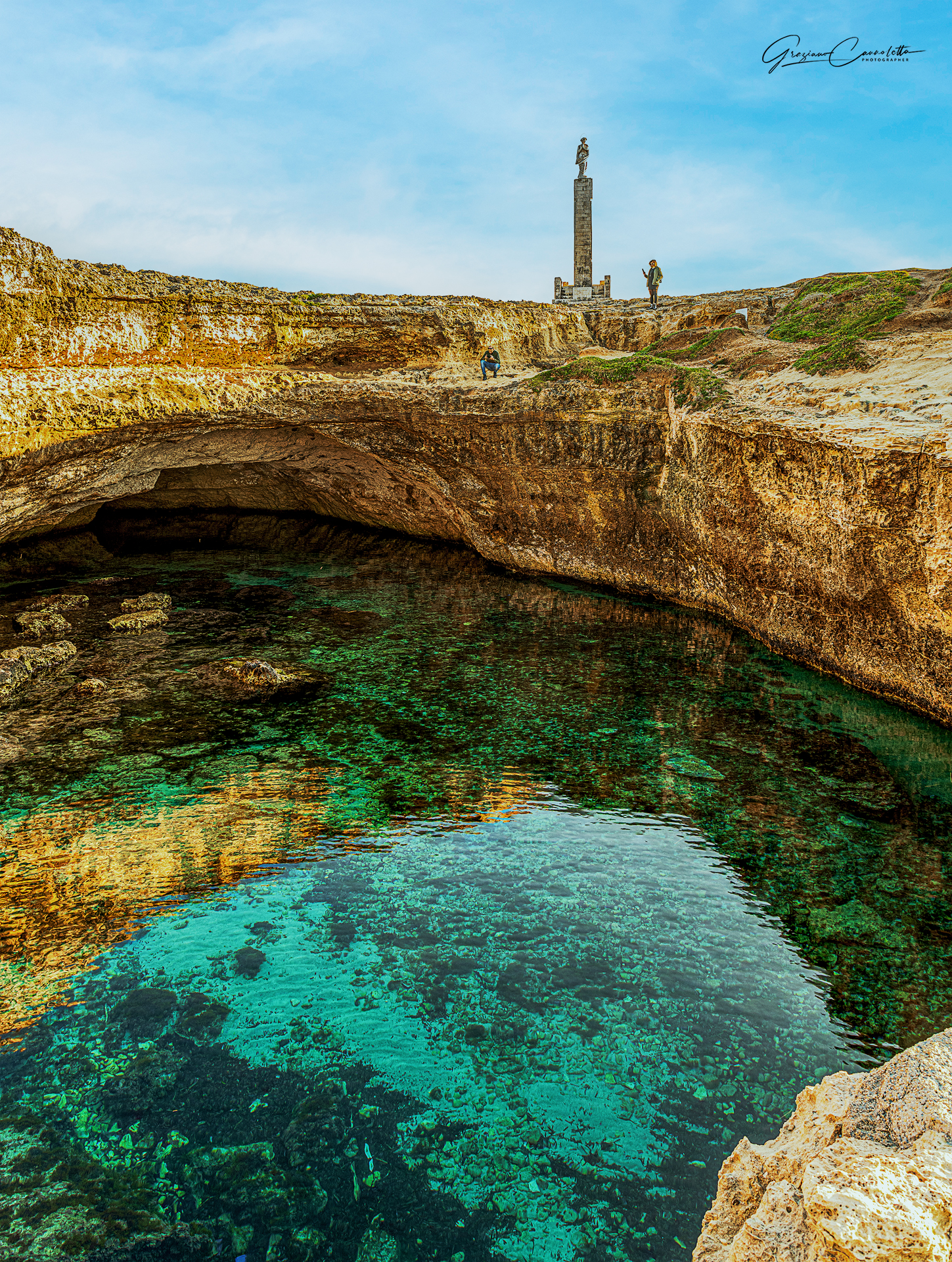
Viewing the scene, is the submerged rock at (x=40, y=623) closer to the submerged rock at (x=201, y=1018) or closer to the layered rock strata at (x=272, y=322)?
the layered rock strata at (x=272, y=322)

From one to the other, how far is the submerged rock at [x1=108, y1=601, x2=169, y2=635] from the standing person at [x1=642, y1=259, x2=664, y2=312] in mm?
16253

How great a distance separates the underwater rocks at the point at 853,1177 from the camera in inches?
79.0

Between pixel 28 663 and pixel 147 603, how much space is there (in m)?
3.80

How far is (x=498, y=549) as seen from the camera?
1984cm

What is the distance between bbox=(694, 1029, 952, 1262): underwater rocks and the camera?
79.0 inches

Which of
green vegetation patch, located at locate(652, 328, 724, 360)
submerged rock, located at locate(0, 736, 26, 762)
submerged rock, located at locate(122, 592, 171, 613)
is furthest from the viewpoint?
green vegetation patch, located at locate(652, 328, 724, 360)

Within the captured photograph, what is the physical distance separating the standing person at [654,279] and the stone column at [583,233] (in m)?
12.3

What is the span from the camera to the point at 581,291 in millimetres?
29750

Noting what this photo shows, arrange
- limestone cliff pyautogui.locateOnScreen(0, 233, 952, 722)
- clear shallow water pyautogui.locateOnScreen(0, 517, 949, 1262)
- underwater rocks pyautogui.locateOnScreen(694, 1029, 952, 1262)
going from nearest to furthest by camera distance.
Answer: underwater rocks pyautogui.locateOnScreen(694, 1029, 952, 1262)
clear shallow water pyautogui.locateOnScreen(0, 517, 949, 1262)
limestone cliff pyautogui.locateOnScreen(0, 233, 952, 722)

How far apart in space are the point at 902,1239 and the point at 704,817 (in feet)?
20.8

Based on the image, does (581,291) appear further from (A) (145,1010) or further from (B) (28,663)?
(A) (145,1010)

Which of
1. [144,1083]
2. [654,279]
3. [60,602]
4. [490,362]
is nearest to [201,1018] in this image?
[144,1083]

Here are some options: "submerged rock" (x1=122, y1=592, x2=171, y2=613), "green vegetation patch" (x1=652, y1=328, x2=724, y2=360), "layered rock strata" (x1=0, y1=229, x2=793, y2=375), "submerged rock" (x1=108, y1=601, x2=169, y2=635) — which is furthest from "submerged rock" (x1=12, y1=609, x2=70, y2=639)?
"green vegetation patch" (x1=652, y1=328, x2=724, y2=360)

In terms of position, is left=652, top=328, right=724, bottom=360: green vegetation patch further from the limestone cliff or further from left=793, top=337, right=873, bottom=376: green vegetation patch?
left=793, top=337, right=873, bottom=376: green vegetation patch
